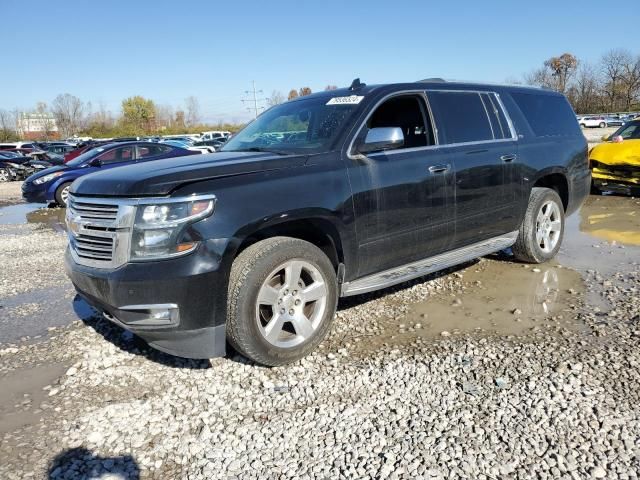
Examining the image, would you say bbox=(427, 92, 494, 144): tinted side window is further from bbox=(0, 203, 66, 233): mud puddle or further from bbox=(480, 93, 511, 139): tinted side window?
bbox=(0, 203, 66, 233): mud puddle

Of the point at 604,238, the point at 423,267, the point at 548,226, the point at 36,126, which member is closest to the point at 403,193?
the point at 423,267

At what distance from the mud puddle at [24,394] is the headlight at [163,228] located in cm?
121

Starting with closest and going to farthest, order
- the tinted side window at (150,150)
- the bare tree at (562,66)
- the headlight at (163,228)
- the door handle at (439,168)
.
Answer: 1. the headlight at (163,228)
2. the door handle at (439,168)
3. the tinted side window at (150,150)
4. the bare tree at (562,66)

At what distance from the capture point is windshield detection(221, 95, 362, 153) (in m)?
4.00

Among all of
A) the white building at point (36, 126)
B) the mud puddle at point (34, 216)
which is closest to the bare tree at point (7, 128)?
the white building at point (36, 126)

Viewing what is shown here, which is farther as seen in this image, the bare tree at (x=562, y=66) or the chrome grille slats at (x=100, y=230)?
the bare tree at (x=562, y=66)

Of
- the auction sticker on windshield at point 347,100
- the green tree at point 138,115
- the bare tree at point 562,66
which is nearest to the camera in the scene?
the auction sticker on windshield at point 347,100

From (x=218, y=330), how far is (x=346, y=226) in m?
1.20

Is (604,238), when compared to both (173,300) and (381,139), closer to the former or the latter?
(381,139)

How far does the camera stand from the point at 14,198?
53.9 feet

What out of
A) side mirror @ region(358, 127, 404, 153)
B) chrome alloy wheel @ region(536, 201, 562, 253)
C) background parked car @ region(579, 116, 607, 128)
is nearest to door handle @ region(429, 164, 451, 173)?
side mirror @ region(358, 127, 404, 153)

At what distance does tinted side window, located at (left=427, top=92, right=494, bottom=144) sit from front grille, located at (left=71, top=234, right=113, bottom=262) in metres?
2.93

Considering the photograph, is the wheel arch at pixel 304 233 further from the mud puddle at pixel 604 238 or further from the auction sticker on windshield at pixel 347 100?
the mud puddle at pixel 604 238

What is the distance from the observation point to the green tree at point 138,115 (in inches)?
3265
